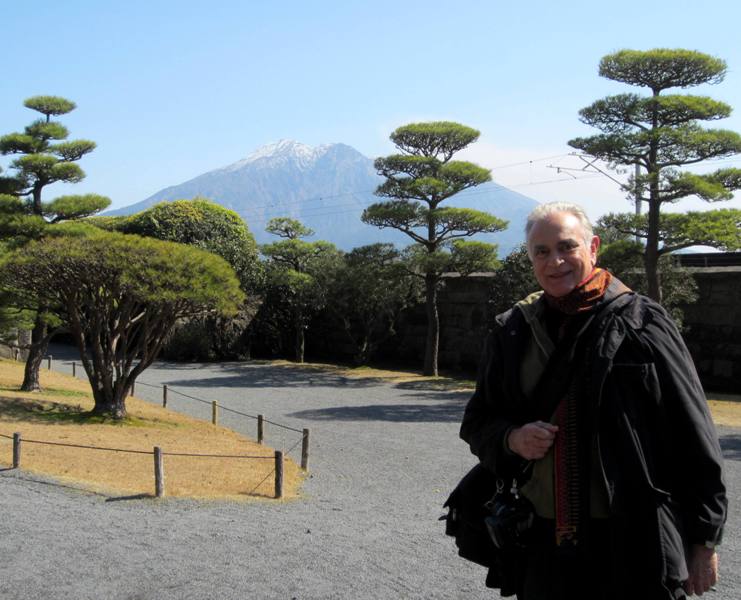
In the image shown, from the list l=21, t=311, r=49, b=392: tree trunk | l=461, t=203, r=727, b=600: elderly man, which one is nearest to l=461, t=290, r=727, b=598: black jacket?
l=461, t=203, r=727, b=600: elderly man

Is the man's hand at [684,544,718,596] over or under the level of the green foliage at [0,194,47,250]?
under

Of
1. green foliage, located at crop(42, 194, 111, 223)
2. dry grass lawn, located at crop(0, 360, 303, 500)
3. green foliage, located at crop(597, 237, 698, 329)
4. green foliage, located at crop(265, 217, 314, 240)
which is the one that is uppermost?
green foliage, located at crop(265, 217, 314, 240)

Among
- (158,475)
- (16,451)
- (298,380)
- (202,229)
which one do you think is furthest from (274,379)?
(158,475)

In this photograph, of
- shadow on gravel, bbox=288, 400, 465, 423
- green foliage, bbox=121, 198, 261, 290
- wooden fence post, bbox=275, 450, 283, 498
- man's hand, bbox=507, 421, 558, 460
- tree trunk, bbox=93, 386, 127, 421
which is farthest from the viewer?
green foliage, bbox=121, 198, 261, 290

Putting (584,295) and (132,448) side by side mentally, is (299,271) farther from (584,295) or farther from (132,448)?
(584,295)

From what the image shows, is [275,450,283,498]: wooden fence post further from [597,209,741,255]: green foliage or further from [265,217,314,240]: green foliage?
[265,217,314,240]: green foliage

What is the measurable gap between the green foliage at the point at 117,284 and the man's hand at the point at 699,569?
9871mm

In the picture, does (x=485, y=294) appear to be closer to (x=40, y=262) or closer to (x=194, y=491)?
(x=40, y=262)

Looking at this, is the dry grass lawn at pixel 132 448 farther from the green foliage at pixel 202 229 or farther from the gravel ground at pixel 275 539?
the green foliage at pixel 202 229

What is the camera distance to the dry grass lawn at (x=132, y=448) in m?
7.71

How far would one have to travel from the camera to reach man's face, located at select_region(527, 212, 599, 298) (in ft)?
6.94

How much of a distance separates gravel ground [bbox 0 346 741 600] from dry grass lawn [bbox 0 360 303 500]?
412mm

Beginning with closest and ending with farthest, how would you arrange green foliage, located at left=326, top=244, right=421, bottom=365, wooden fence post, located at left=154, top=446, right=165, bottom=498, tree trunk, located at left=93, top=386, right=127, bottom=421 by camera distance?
1. wooden fence post, located at left=154, top=446, right=165, bottom=498
2. tree trunk, located at left=93, top=386, right=127, bottom=421
3. green foliage, located at left=326, top=244, right=421, bottom=365

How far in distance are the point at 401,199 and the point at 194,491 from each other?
39.8ft
